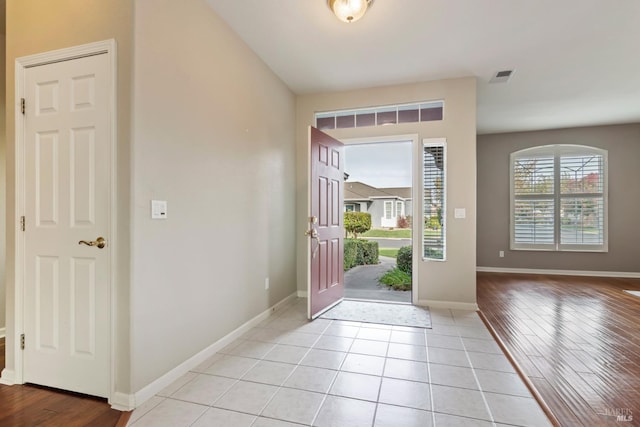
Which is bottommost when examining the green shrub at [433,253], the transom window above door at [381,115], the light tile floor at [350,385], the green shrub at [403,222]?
the light tile floor at [350,385]

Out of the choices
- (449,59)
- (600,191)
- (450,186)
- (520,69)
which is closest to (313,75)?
(449,59)

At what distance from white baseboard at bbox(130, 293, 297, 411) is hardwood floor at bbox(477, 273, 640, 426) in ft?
7.81

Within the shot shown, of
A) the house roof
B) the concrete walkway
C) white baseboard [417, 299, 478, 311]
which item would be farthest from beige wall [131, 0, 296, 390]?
the house roof

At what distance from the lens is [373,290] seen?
5.27 meters

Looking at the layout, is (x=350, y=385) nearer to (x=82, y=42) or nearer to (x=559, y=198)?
(x=82, y=42)

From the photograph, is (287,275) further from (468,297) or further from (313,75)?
(313,75)

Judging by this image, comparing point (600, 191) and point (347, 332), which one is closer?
point (347, 332)

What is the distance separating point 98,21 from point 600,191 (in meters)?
7.83

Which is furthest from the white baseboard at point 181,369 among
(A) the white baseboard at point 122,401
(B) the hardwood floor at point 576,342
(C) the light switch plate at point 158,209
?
(B) the hardwood floor at point 576,342

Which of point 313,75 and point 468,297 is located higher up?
point 313,75

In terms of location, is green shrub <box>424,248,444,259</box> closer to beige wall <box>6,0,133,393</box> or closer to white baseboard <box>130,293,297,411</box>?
white baseboard <box>130,293,297,411</box>

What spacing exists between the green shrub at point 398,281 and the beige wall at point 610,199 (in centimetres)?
178

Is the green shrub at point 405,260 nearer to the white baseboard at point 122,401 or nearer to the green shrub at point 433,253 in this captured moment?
the green shrub at point 433,253

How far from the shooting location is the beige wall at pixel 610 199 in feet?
18.9
